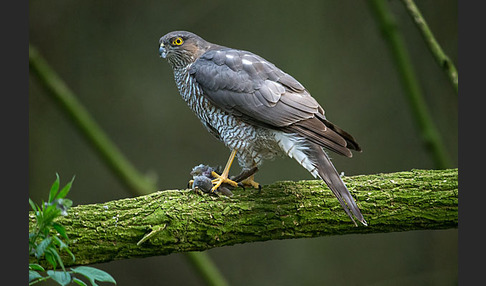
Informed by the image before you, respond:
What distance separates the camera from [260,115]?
8.34ft

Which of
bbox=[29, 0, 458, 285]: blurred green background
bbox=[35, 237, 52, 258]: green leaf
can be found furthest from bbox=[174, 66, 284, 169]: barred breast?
bbox=[29, 0, 458, 285]: blurred green background

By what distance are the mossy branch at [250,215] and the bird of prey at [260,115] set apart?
14cm

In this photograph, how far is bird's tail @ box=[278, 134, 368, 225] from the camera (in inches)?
91.6

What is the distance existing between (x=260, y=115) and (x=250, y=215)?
18.5 inches

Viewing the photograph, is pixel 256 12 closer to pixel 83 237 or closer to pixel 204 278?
pixel 204 278

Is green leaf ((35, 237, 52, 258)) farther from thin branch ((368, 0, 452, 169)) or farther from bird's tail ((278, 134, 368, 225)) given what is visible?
thin branch ((368, 0, 452, 169))

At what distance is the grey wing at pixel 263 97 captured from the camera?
2498mm

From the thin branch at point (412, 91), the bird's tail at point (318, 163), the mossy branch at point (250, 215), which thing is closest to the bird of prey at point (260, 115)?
the bird's tail at point (318, 163)

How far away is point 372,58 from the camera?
4.99m

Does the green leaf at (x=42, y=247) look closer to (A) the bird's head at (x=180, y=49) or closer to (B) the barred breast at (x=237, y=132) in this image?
(B) the barred breast at (x=237, y=132)

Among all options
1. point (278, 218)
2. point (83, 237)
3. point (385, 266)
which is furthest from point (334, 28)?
point (83, 237)

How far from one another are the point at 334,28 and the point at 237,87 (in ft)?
8.92

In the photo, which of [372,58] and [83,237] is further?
[372,58]

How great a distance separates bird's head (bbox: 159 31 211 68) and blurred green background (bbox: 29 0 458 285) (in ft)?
5.87
